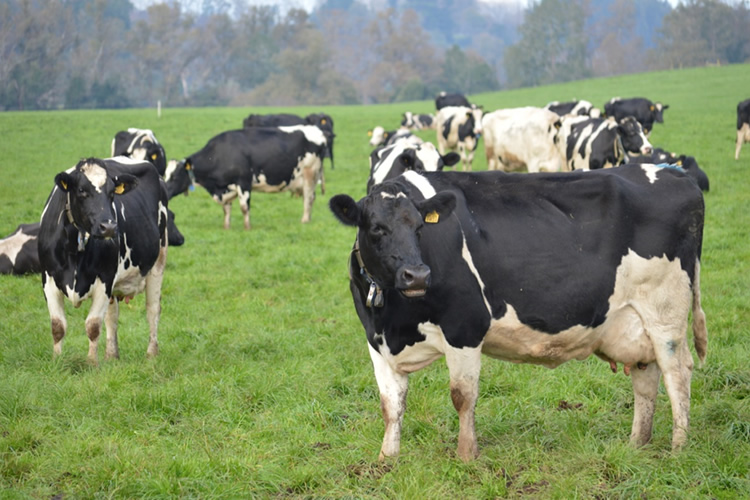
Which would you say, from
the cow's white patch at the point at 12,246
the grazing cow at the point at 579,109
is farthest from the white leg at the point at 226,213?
the grazing cow at the point at 579,109

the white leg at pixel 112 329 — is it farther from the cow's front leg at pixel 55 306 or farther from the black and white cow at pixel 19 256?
the black and white cow at pixel 19 256

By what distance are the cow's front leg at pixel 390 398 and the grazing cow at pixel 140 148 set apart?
13034 millimetres

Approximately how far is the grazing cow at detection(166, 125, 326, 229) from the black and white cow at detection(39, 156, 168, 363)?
800 cm

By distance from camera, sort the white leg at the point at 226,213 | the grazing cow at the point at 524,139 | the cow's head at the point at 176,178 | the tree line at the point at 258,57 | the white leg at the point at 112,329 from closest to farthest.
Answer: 1. the white leg at the point at 112,329
2. the white leg at the point at 226,213
3. the cow's head at the point at 176,178
4. the grazing cow at the point at 524,139
5. the tree line at the point at 258,57

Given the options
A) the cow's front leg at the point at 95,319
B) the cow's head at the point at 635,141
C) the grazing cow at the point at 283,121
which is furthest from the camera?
the grazing cow at the point at 283,121

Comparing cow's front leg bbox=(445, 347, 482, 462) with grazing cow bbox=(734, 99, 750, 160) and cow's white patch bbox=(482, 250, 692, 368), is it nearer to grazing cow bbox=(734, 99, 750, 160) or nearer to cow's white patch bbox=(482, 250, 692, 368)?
cow's white patch bbox=(482, 250, 692, 368)

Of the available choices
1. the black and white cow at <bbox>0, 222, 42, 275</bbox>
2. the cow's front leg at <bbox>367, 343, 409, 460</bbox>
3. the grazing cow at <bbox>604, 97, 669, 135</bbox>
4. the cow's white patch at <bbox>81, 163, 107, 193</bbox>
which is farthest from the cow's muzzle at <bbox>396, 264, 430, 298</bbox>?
the grazing cow at <bbox>604, 97, 669, 135</bbox>

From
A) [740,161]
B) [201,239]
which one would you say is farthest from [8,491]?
[740,161]

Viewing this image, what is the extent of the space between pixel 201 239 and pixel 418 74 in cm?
9940

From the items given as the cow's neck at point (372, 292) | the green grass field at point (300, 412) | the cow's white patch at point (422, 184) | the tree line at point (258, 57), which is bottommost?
the green grass field at point (300, 412)

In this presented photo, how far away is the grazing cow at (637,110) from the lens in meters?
30.3

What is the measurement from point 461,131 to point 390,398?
68.3ft

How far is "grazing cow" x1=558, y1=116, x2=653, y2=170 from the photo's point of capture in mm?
16766

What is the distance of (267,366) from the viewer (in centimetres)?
786
